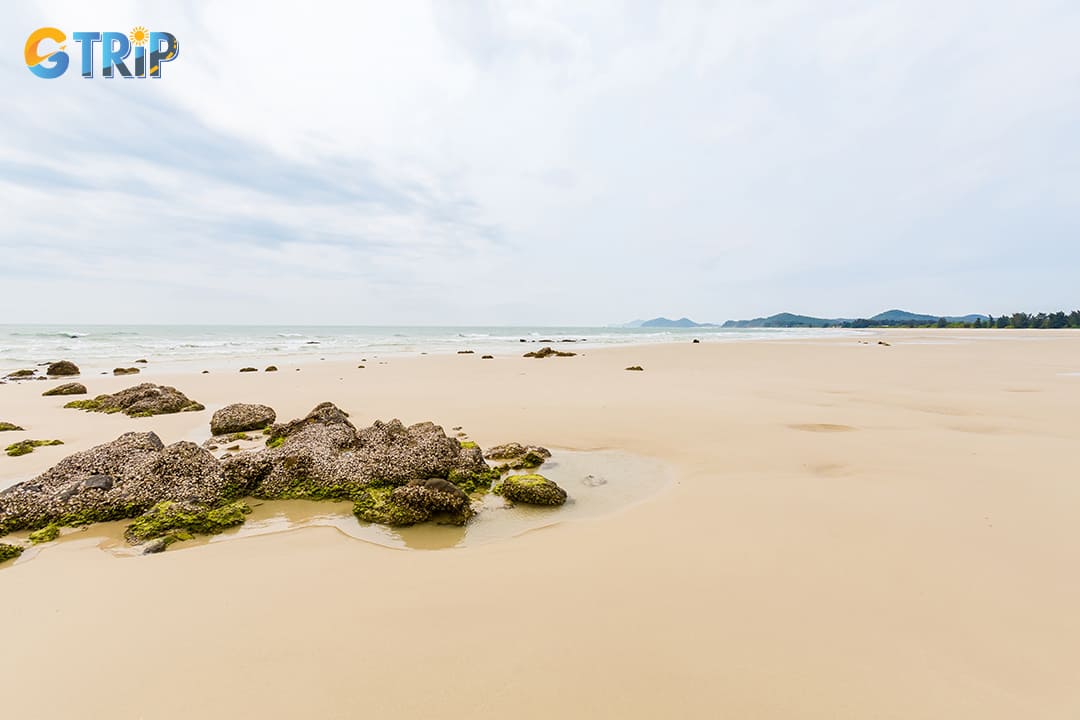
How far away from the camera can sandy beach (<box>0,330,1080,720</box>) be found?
86.7 inches

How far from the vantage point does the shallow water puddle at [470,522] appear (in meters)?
3.99

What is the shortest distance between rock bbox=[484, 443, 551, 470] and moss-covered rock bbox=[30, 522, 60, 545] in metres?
4.36

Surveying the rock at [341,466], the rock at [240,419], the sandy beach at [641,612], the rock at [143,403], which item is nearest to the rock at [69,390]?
the rock at [143,403]

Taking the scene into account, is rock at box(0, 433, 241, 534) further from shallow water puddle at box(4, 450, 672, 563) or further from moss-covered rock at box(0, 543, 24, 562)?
moss-covered rock at box(0, 543, 24, 562)

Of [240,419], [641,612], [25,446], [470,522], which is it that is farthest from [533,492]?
[25,446]

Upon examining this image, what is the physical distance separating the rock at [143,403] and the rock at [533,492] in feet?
29.4

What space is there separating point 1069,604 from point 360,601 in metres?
4.49

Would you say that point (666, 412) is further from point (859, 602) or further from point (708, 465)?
point (859, 602)

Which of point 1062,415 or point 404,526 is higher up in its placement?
point 1062,415

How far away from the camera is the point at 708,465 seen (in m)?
5.88

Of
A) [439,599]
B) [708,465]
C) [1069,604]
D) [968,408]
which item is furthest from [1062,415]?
[439,599]

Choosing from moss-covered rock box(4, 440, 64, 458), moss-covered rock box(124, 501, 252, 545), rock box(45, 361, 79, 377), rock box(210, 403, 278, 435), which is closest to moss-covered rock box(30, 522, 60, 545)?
moss-covered rock box(124, 501, 252, 545)

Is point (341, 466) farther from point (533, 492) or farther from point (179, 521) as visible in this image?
point (533, 492)

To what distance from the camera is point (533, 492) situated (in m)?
4.80
